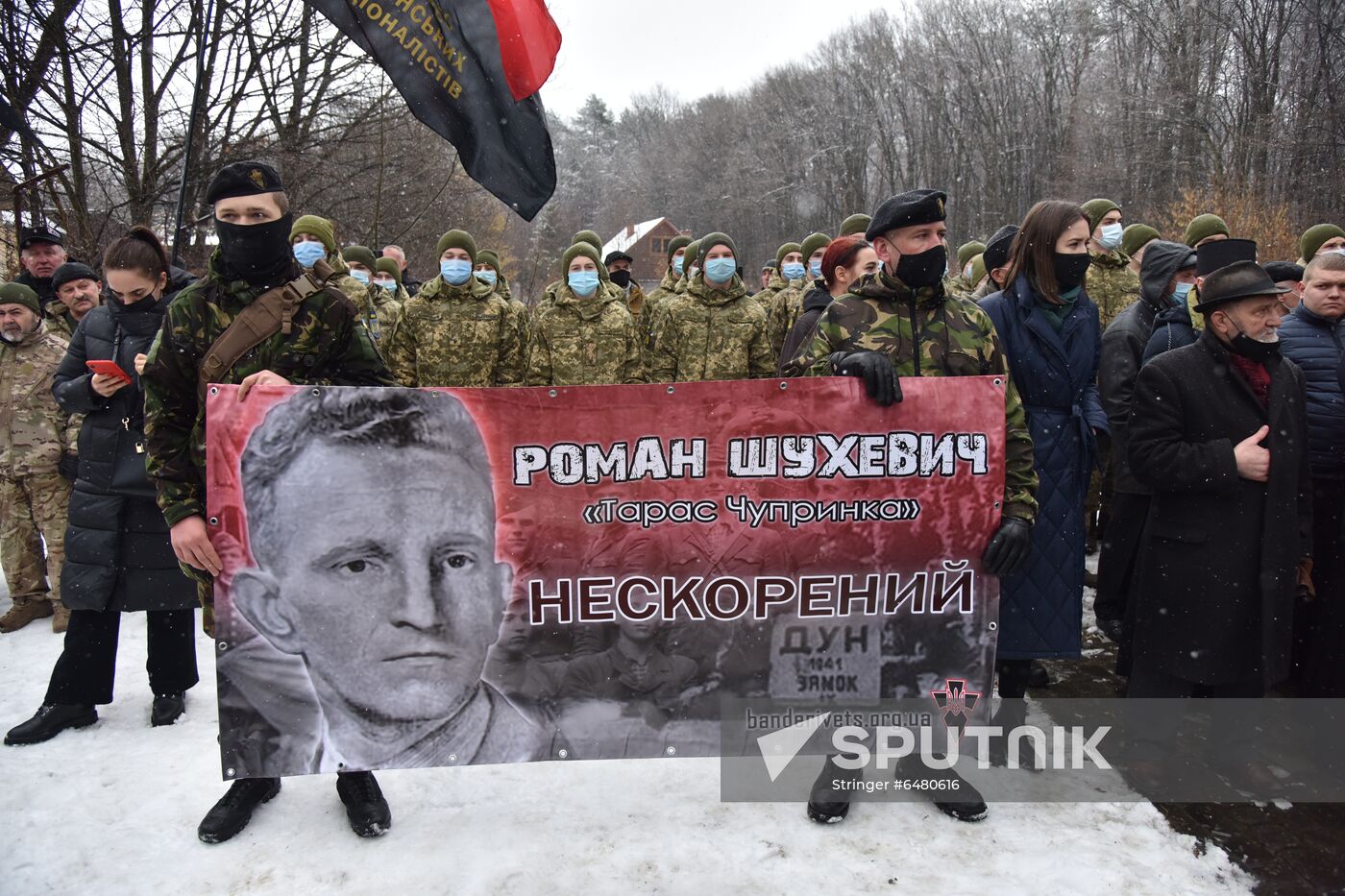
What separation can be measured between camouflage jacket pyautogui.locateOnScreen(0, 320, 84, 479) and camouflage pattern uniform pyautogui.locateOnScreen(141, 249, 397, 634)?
3072 mm

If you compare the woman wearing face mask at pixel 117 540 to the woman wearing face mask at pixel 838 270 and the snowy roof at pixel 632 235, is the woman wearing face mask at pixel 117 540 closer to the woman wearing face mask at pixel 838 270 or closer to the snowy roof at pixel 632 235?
the woman wearing face mask at pixel 838 270

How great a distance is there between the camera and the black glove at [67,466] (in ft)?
17.7

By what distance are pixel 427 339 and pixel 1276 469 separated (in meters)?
5.50

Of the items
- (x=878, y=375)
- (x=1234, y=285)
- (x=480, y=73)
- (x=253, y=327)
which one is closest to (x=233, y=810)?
(x=253, y=327)

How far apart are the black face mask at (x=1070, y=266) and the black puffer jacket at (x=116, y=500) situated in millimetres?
4196

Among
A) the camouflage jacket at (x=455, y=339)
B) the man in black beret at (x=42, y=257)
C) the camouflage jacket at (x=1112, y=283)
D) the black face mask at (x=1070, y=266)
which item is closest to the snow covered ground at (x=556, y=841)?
the black face mask at (x=1070, y=266)

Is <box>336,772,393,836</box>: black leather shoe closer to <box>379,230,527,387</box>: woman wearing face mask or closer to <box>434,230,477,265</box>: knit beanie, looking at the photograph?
<box>379,230,527,387</box>: woman wearing face mask

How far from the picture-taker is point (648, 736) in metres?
2.95

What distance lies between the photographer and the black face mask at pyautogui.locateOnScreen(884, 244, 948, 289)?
3.08 m

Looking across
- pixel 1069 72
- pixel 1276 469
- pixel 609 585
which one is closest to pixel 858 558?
pixel 609 585

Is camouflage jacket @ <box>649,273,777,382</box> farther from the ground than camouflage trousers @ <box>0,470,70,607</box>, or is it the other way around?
camouflage jacket @ <box>649,273,777,382</box>

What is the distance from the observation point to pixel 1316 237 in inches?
255

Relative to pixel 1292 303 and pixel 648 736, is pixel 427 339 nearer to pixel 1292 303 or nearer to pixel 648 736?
pixel 648 736

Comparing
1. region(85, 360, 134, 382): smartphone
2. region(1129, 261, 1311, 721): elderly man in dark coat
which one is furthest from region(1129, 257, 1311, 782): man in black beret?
region(85, 360, 134, 382): smartphone
